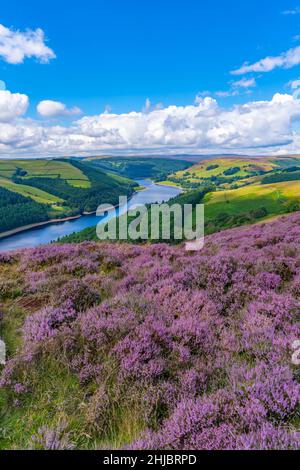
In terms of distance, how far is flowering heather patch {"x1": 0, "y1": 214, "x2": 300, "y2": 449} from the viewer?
A: 2.83 metres

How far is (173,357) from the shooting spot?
4.02 m

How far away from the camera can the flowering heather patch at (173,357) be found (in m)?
2.83

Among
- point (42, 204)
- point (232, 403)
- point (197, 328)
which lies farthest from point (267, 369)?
Answer: point (42, 204)

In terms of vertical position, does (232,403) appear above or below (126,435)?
above

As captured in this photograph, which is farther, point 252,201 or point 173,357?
point 252,201

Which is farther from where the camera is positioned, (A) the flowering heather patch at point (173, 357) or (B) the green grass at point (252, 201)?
(B) the green grass at point (252, 201)

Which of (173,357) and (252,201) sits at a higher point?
(173,357)

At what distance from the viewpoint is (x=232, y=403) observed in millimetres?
3010

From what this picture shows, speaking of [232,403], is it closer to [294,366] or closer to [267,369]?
[267,369]

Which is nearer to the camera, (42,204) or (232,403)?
(232,403)

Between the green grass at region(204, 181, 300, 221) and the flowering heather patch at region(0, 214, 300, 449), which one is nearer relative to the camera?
the flowering heather patch at region(0, 214, 300, 449)
